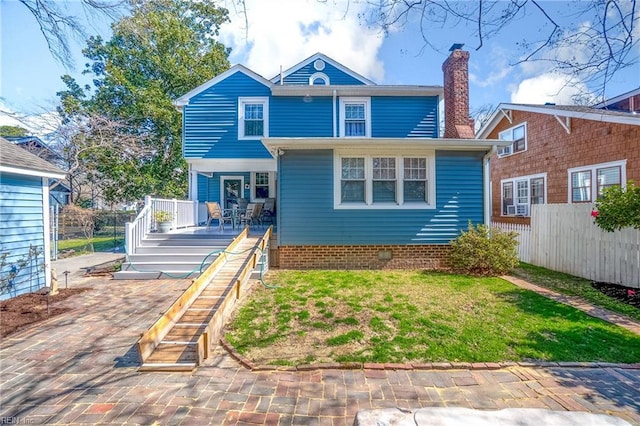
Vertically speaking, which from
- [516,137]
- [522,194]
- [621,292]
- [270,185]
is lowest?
[621,292]

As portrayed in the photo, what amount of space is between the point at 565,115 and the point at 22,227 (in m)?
16.8

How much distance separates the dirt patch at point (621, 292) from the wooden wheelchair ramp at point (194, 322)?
7.67m

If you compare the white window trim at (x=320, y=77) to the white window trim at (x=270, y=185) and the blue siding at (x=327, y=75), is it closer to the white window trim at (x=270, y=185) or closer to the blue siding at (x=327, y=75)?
the blue siding at (x=327, y=75)

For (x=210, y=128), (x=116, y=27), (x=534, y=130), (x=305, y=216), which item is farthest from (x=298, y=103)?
(x=534, y=130)

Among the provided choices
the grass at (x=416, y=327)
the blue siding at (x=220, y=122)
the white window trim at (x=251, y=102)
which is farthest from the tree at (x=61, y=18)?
the white window trim at (x=251, y=102)

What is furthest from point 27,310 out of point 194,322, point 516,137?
point 516,137

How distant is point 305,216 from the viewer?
28.5 ft

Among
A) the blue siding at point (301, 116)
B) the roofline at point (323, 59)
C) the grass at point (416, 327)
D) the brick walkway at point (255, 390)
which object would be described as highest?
the roofline at point (323, 59)

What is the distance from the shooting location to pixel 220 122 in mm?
11922

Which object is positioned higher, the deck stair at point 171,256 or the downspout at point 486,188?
the downspout at point 486,188

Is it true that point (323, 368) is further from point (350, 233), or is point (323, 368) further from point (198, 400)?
point (350, 233)

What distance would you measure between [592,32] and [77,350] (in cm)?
740

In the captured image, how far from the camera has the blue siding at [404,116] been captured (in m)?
12.2

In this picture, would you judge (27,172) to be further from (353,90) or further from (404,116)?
(404,116)
